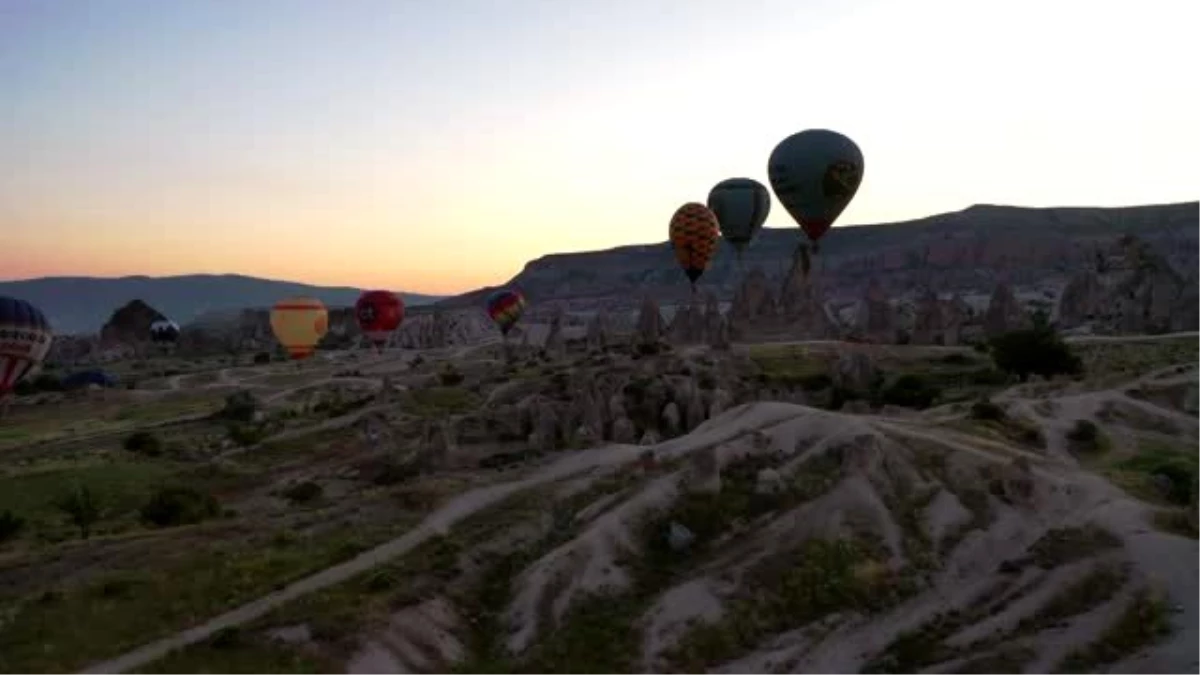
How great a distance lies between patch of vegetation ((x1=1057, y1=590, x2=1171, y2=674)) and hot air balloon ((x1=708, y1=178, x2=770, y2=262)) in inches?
2900

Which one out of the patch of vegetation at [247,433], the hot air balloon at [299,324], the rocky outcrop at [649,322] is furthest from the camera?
the rocky outcrop at [649,322]

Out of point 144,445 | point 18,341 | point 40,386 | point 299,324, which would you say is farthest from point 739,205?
point 40,386

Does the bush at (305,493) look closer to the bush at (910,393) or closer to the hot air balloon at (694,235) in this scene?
the bush at (910,393)

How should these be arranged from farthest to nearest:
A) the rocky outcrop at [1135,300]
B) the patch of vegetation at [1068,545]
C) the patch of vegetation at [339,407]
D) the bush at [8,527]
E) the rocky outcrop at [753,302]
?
the rocky outcrop at [753,302], the rocky outcrop at [1135,300], the patch of vegetation at [339,407], the bush at [8,527], the patch of vegetation at [1068,545]

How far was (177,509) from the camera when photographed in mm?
47531

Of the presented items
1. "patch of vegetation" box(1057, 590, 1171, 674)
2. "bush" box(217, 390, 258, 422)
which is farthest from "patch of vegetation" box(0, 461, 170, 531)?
"patch of vegetation" box(1057, 590, 1171, 674)

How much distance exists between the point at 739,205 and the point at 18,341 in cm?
6353

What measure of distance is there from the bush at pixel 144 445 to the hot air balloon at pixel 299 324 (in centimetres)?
3710

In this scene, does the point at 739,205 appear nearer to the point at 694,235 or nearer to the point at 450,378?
the point at 694,235

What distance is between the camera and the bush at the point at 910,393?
68562 millimetres

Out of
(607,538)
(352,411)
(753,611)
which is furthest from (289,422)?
(753,611)

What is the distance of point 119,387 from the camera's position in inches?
5379

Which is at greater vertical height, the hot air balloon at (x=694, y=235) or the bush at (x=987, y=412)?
the hot air balloon at (x=694, y=235)

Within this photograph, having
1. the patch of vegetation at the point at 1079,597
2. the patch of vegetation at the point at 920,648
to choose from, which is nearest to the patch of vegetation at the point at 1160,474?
the patch of vegetation at the point at 1079,597
